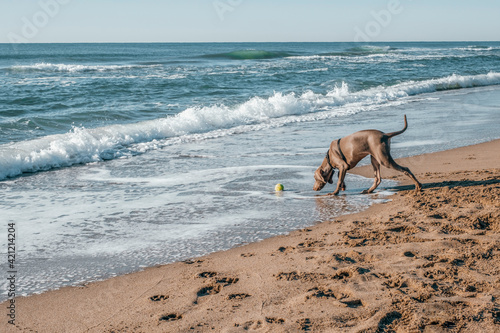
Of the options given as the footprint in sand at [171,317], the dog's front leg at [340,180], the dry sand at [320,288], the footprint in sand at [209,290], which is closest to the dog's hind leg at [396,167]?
the dog's front leg at [340,180]

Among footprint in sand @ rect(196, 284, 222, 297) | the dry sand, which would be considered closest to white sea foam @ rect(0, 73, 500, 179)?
the dry sand

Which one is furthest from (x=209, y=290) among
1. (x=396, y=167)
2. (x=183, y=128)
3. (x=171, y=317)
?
(x=183, y=128)

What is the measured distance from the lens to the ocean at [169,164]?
5.50 metres

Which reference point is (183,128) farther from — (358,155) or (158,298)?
(158,298)

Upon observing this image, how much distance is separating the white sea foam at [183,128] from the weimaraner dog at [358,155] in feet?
16.4

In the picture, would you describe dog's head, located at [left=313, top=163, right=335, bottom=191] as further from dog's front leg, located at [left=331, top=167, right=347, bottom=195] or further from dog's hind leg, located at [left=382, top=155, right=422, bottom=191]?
dog's hind leg, located at [left=382, top=155, right=422, bottom=191]

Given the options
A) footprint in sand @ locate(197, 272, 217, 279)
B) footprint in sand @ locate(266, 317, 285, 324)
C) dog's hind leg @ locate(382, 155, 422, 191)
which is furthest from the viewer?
dog's hind leg @ locate(382, 155, 422, 191)

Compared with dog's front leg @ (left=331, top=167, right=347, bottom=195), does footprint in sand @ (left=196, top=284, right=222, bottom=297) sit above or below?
below

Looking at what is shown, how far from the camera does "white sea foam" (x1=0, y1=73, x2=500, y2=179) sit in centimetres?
983

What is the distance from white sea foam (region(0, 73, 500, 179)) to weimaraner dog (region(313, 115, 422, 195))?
5.01 m

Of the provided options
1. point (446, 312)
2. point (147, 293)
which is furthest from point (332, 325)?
point (147, 293)

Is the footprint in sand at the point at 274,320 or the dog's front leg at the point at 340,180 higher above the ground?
the dog's front leg at the point at 340,180

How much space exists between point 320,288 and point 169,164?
5978 mm

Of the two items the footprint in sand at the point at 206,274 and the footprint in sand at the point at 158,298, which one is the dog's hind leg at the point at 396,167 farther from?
the footprint in sand at the point at 158,298
